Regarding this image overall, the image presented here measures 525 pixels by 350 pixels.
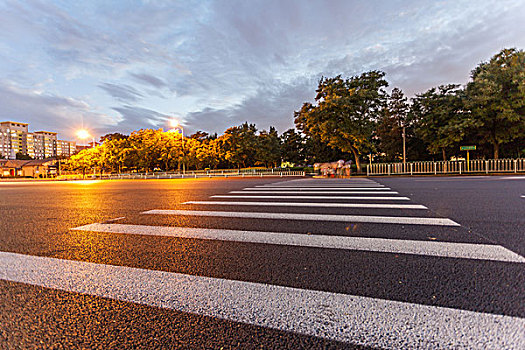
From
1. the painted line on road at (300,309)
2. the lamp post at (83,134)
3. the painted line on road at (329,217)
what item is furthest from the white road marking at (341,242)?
the lamp post at (83,134)

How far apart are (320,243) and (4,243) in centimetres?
445

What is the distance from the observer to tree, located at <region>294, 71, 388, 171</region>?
78.6ft

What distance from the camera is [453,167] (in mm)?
23672

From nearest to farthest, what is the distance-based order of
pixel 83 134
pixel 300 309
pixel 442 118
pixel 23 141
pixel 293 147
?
pixel 300 309 → pixel 442 118 → pixel 83 134 → pixel 293 147 → pixel 23 141

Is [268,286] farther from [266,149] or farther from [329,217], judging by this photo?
[266,149]

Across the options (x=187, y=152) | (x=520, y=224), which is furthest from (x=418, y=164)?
(x=187, y=152)

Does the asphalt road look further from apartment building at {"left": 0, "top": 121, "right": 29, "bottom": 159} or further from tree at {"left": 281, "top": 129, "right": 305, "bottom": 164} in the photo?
apartment building at {"left": 0, "top": 121, "right": 29, "bottom": 159}

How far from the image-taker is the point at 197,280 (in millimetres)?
2346

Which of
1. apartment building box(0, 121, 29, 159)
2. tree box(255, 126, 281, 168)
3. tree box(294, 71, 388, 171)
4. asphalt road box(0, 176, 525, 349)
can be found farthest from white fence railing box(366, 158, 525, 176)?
apartment building box(0, 121, 29, 159)

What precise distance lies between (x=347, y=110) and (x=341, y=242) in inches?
908

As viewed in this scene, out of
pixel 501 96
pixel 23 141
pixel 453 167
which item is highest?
pixel 23 141

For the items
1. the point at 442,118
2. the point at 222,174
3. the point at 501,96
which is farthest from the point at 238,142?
the point at 501,96

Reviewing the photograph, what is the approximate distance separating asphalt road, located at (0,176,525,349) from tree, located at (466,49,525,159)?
2633 centimetres

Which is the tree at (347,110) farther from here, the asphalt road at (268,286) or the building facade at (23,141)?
the building facade at (23,141)
